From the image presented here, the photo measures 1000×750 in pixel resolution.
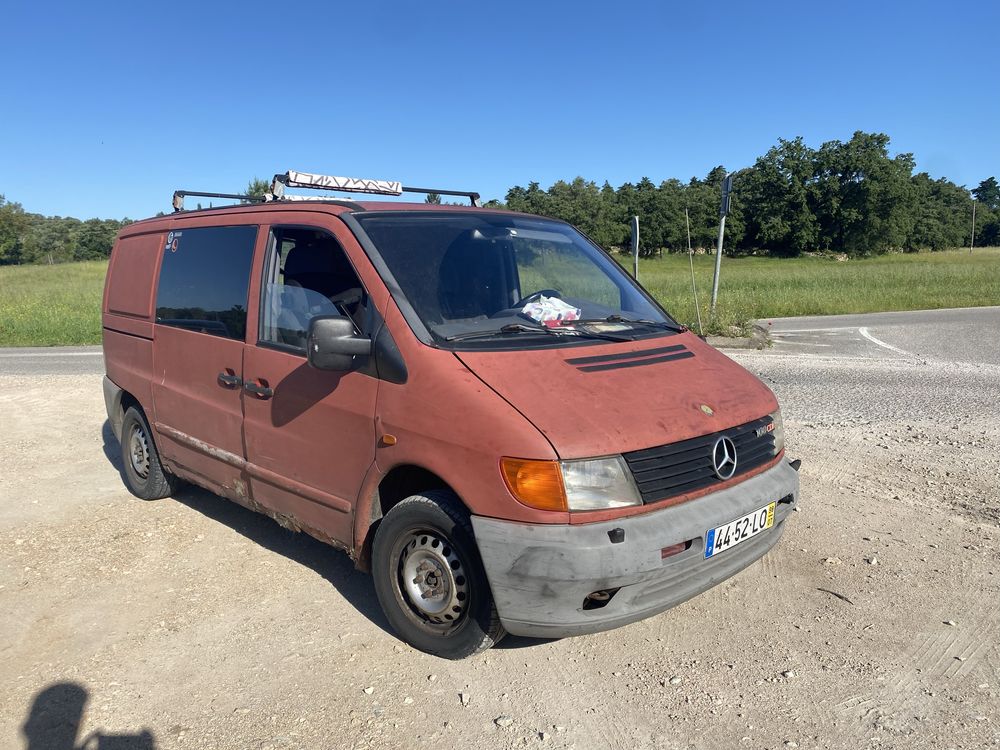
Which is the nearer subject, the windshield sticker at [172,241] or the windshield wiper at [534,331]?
the windshield wiper at [534,331]

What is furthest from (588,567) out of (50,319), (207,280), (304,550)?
(50,319)

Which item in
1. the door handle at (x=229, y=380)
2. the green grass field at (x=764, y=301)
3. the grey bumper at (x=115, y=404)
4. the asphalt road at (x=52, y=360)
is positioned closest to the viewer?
the door handle at (x=229, y=380)

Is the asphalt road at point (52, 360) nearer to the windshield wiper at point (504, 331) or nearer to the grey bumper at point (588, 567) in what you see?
the windshield wiper at point (504, 331)

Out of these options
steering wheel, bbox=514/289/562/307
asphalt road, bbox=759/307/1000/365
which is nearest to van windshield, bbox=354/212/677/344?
→ steering wheel, bbox=514/289/562/307

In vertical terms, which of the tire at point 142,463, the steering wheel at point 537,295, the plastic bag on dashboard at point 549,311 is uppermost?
the steering wheel at point 537,295

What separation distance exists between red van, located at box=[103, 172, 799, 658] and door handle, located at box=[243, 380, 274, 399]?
12 millimetres

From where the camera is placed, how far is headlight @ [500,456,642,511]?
2764 millimetres

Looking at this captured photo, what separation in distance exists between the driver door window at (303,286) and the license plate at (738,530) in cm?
184

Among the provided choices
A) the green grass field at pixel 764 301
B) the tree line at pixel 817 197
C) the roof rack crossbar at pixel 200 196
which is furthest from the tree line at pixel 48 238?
the roof rack crossbar at pixel 200 196

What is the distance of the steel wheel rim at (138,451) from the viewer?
5.46 meters

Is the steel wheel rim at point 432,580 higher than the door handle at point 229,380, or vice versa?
the door handle at point 229,380

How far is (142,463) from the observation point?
5.52 meters

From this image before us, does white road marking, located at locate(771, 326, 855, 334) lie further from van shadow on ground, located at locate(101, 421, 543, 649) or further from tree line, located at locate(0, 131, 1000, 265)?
tree line, located at locate(0, 131, 1000, 265)

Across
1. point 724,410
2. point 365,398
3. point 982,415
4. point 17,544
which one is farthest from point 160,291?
point 982,415
